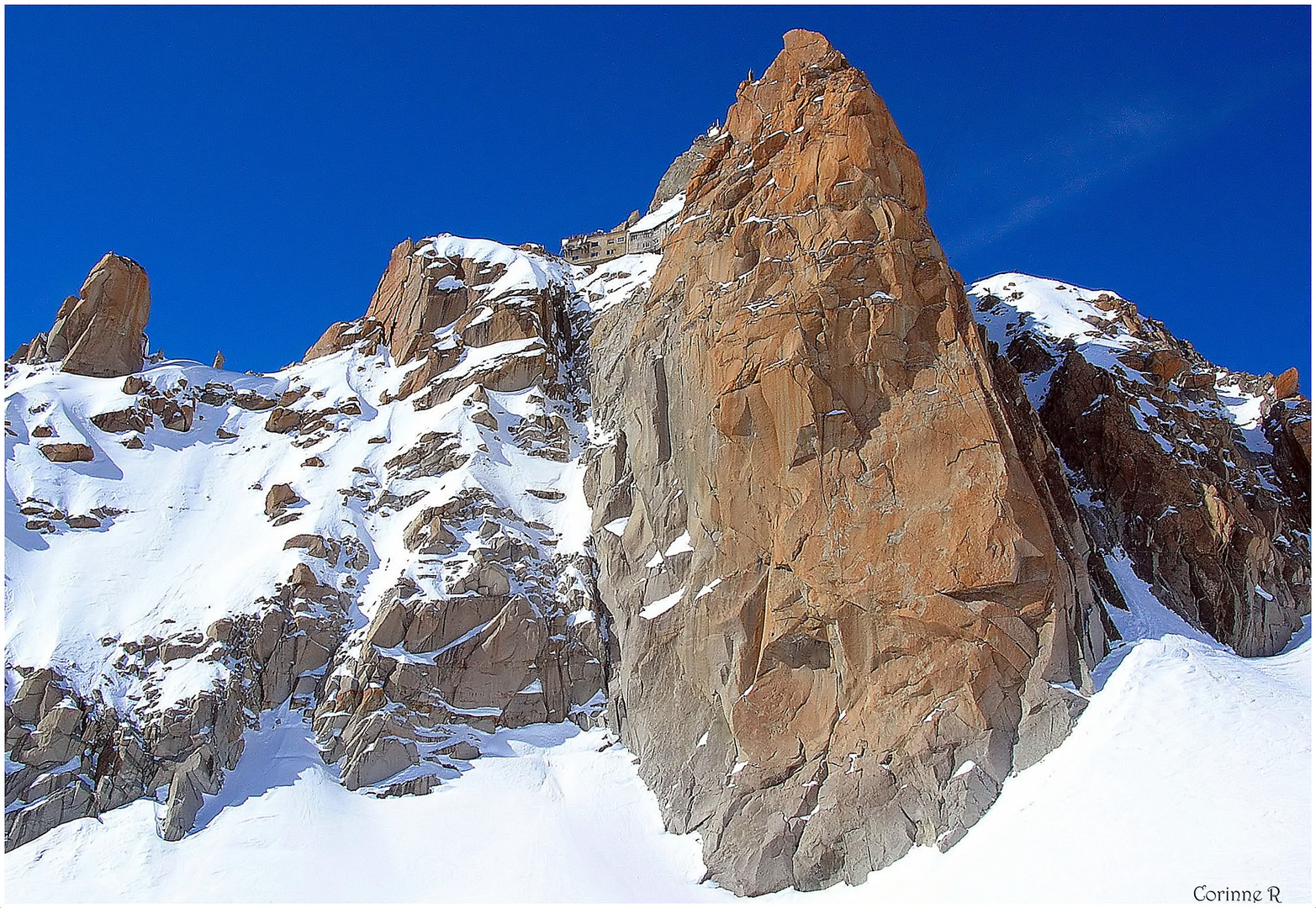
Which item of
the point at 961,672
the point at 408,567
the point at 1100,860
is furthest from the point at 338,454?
the point at 1100,860

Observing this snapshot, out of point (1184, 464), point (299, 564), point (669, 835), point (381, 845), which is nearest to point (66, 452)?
point (299, 564)

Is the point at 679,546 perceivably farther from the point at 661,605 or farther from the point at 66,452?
the point at 66,452

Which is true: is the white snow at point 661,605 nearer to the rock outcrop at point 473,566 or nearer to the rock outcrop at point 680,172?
the rock outcrop at point 473,566

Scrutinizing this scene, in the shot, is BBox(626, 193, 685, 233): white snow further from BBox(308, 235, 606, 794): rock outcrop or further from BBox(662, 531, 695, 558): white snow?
BBox(662, 531, 695, 558): white snow

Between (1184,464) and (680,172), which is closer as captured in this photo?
(1184,464)

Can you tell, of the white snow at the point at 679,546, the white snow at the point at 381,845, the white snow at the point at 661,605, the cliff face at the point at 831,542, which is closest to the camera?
the cliff face at the point at 831,542

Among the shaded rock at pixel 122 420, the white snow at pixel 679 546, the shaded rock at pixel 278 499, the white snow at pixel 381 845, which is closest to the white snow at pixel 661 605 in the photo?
the white snow at pixel 679 546
